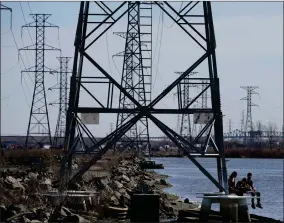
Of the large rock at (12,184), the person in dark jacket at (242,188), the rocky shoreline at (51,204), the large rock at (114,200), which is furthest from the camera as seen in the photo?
the large rock at (12,184)

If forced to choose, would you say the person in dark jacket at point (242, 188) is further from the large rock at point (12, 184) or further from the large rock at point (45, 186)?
the large rock at point (12, 184)

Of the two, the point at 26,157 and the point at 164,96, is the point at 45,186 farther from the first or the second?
the point at 26,157

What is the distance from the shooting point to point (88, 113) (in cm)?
2450

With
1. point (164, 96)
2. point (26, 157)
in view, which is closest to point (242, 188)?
point (164, 96)

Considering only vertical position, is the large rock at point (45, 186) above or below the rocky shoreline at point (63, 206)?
above

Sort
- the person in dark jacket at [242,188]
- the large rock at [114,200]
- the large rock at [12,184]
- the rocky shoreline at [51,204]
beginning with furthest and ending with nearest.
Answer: the large rock at [12,184], the person in dark jacket at [242,188], the large rock at [114,200], the rocky shoreline at [51,204]

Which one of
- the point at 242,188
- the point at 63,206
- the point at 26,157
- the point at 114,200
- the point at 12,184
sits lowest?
the point at 63,206

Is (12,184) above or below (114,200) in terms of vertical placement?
above

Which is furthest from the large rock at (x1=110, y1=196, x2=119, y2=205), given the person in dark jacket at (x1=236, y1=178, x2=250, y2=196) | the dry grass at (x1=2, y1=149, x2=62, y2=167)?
the dry grass at (x1=2, y1=149, x2=62, y2=167)

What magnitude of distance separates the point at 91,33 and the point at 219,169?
598 cm

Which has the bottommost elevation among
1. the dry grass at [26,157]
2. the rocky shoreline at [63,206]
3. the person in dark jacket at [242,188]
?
the rocky shoreline at [63,206]

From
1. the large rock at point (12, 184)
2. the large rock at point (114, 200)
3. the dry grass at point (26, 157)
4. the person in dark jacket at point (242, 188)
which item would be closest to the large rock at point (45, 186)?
the large rock at point (12, 184)

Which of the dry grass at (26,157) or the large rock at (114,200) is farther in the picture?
the dry grass at (26,157)

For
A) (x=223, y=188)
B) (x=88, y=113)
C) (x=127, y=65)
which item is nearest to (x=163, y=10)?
(x=88, y=113)
